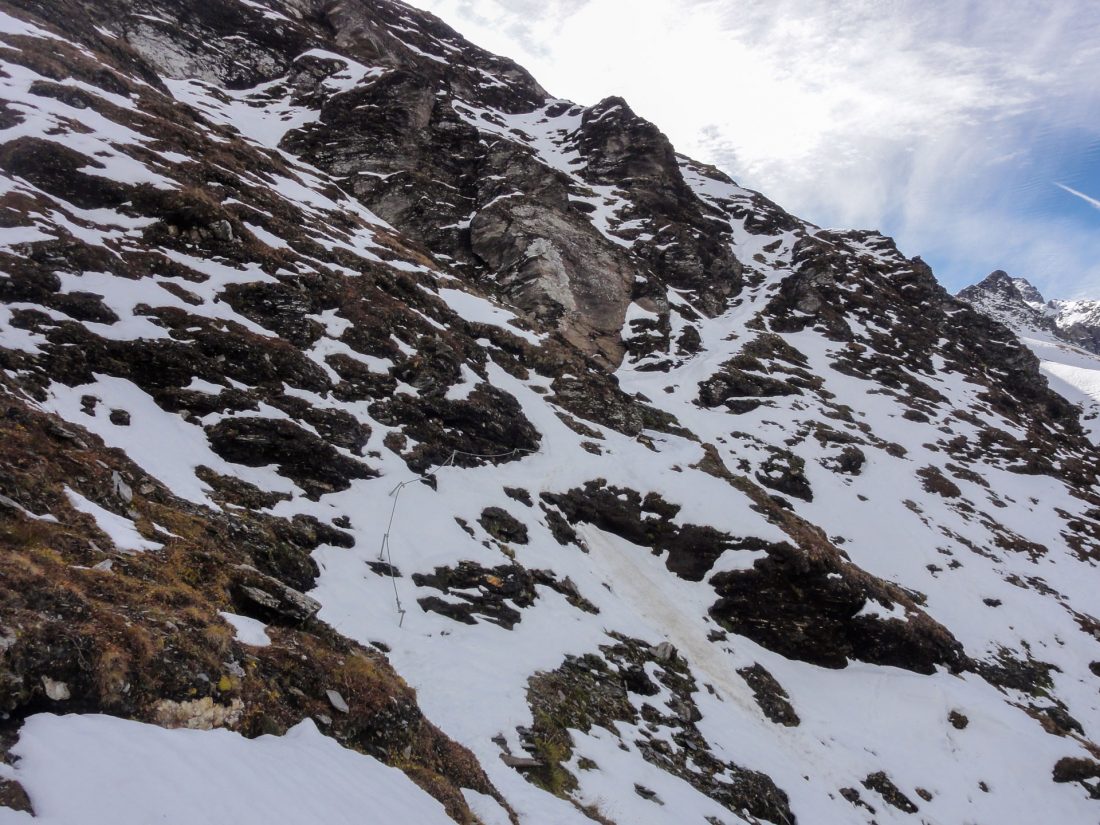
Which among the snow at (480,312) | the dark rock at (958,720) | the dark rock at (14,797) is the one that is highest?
the snow at (480,312)

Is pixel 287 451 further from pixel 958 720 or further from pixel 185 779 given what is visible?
pixel 958 720

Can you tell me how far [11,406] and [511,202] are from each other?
156ft

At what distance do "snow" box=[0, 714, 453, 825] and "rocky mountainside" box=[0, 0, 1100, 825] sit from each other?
0.12ft

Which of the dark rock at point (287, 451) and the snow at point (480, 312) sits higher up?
the snow at point (480, 312)

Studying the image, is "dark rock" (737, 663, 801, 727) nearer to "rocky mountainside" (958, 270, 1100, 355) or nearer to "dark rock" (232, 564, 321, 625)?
"dark rock" (232, 564, 321, 625)

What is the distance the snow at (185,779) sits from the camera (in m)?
4.08

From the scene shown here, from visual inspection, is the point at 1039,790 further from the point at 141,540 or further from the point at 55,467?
the point at 55,467

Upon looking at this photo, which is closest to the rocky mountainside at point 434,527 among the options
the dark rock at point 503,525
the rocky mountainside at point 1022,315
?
the dark rock at point 503,525

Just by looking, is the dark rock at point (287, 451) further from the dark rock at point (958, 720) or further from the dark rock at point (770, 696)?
the dark rock at point (958, 720)

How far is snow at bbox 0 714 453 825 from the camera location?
4.08 meters

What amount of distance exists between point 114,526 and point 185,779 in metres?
5.48

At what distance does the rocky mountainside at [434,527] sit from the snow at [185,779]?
0.04 metres

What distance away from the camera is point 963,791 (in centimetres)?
1909

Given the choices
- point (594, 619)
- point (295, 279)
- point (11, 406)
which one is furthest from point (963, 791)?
point (295, 279)
